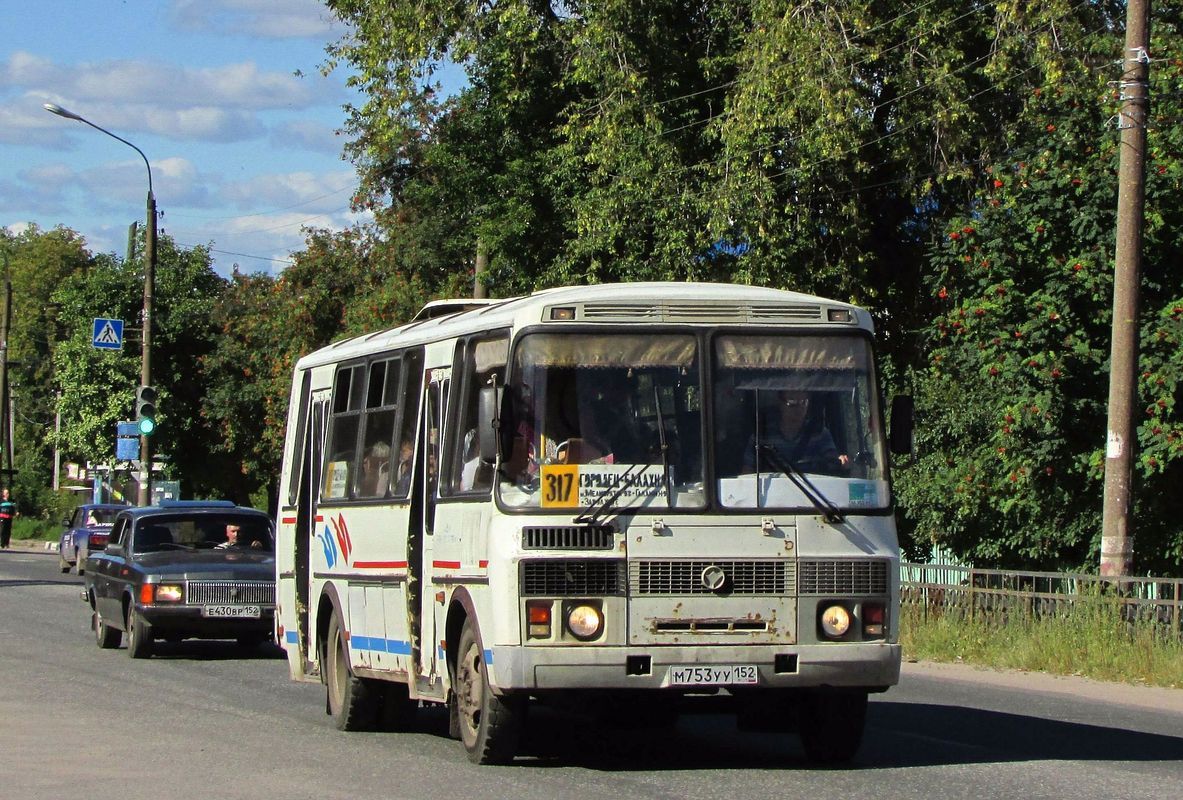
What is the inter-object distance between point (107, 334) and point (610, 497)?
1433 inches

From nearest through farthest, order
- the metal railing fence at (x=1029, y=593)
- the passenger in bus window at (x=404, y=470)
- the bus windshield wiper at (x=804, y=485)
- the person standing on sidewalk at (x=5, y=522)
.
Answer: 1. the bus windshield wiper at (x=804, y=485)
2. the passenger in bus window at (x=404, y=470)
3. the metal railing fence at (x=1029, y=593)
4. the person standing on sidewalk at (x=5, y=522)

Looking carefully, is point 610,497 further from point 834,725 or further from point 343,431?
point 343,431

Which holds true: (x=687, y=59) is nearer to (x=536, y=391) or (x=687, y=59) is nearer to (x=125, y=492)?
(x=536, y=391)

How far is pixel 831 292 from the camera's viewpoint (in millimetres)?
29234

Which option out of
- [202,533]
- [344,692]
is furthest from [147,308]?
[344,692]

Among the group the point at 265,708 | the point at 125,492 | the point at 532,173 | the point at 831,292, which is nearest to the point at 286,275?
the point at 125,492

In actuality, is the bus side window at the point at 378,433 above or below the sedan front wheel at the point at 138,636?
above

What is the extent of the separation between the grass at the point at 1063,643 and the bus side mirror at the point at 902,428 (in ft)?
26.0

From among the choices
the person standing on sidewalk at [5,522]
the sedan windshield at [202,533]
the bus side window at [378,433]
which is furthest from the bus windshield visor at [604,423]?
the person standing on sidewalk at [5,522]

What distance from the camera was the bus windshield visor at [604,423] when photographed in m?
10.6

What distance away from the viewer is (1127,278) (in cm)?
1969

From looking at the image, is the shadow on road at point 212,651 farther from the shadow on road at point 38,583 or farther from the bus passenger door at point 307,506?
the shadow on road at point 38,583

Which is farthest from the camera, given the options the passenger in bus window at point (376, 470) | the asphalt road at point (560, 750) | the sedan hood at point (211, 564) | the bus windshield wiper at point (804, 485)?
the sedan hood at point (211, 564)

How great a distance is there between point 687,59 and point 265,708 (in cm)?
1747
